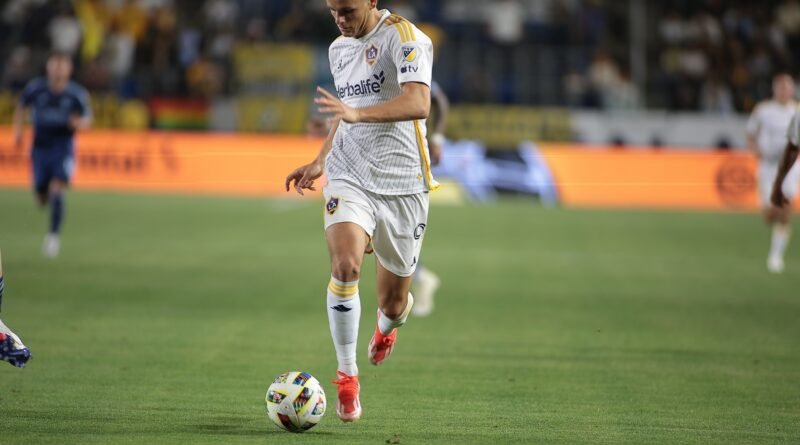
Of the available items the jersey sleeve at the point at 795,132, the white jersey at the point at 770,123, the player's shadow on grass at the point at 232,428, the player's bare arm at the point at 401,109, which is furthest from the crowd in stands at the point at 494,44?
the player's shadow on grass at the point at 232,428

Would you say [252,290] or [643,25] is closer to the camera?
[252,290]

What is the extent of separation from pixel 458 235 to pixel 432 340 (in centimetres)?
1005

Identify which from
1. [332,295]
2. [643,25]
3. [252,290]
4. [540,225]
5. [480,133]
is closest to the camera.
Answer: [332,295]

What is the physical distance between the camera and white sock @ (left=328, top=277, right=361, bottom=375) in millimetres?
6844

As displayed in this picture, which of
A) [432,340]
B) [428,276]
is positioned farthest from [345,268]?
[428,276]

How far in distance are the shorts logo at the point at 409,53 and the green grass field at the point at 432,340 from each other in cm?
215

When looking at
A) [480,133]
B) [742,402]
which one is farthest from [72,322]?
[480,133]

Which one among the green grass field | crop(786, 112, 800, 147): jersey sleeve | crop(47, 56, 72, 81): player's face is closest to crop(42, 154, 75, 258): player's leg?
the green grass field

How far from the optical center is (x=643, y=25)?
32500mm

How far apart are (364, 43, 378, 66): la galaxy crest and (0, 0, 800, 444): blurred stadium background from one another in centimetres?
217

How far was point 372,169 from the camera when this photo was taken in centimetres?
709

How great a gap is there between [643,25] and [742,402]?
26.0m

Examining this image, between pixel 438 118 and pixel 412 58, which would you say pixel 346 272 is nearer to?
pixel 412 58

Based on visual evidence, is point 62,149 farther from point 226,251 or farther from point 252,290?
point 252,290
